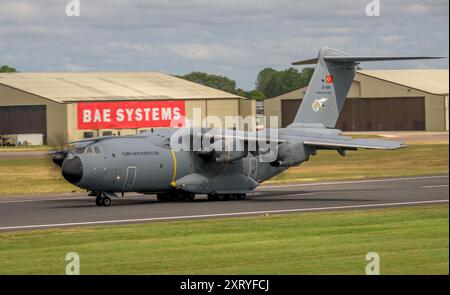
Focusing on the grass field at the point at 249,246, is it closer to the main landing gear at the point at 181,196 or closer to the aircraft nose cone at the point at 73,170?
the aircraft nose cone at the point at 73,170

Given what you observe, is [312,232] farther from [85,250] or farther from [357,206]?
[357,206]

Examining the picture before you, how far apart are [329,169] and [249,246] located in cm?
3464

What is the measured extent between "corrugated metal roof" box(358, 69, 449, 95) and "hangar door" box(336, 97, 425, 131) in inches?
90.8

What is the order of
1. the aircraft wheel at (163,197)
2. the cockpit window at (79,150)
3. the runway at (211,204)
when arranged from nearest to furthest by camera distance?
the runway at (211,204) < the cockpit window at (79,150) < the aircraft wheel at (163,197)

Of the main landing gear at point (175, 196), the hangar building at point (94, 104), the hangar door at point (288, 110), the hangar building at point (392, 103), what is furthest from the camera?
the hangar door at point (288, 110)

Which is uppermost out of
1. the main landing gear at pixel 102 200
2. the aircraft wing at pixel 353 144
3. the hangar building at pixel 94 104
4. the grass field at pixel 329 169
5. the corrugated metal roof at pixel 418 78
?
the corrugated metal roof at pixel 418 78

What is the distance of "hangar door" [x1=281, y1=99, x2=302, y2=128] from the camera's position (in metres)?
124

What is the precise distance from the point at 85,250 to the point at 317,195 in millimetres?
18690

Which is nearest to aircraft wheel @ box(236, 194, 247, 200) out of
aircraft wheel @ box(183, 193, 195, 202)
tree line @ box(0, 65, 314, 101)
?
aircraft wheel @ box(183, 193, 195, 202)

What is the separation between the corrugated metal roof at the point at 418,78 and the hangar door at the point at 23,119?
4452 cm

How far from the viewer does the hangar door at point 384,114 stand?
117750 millimetres

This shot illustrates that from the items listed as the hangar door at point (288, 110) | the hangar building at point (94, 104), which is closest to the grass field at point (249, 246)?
the hangar building at point (94, 104)

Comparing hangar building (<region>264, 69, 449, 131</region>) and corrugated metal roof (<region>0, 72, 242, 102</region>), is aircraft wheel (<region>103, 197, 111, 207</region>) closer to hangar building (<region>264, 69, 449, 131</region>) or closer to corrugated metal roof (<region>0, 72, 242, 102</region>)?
corrugated metal roof (<region>0, 72, 242, 102</region>)
